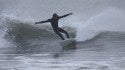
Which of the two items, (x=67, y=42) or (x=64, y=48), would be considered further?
(x=67, y=42)

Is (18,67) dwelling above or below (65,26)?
below

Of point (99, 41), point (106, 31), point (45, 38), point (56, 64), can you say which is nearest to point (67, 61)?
point (56, 64)

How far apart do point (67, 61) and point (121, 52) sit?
10.1 ft

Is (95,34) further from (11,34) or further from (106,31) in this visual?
(11,34)

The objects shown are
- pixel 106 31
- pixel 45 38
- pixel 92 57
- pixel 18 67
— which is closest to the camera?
pixel 18 67

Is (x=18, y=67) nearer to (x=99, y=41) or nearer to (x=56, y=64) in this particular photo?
(x=56, y=64)

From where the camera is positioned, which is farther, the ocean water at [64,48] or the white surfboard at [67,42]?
the white surfboard at [67,42]

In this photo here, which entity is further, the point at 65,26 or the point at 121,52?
the point at 65,26

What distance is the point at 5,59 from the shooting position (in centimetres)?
1989

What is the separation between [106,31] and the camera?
29781 mm

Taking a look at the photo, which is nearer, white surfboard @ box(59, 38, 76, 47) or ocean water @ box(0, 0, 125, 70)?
ocean water @ box(0, 0, 125, 70)

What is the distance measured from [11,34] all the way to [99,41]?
7.34m

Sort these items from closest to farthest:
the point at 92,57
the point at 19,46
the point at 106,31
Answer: the point at 92,57 → the point at 19,46 → the point at 106,31

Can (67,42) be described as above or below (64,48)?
above
